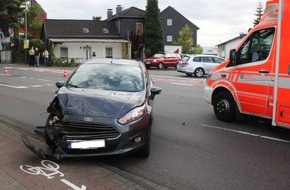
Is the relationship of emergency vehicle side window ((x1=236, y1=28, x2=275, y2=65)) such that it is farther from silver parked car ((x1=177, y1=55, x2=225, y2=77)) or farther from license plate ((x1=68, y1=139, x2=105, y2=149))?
silver parked car ((x1=177, y1=55, x2=225, y2=77))

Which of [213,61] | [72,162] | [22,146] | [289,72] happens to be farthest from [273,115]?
[213,61]

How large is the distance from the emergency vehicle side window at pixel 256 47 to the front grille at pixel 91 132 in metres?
3.89

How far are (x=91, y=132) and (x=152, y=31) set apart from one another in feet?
163

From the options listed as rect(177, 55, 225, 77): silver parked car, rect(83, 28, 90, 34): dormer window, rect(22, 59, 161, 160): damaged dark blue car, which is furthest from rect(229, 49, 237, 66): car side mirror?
rect(83, 28, 90, 34): dormer window

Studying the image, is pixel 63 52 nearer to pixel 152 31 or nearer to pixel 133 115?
Answer: pixel 152 31

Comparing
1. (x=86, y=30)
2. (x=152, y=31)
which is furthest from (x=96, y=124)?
(x=86, y=30)

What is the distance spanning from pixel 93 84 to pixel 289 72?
348 cm

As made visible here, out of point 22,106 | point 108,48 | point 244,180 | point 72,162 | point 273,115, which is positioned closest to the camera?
point 244,180

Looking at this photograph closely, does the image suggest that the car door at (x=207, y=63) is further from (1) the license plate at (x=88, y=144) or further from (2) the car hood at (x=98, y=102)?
(1) the license plate at (x=88, y=144)

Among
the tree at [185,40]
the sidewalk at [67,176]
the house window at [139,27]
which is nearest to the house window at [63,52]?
the house window at [139,27]

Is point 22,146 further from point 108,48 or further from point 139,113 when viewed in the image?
point 108,48

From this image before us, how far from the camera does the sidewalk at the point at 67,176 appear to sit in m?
4.79

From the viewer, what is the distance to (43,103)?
11859mm

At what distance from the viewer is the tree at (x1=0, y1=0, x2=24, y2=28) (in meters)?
48.0
